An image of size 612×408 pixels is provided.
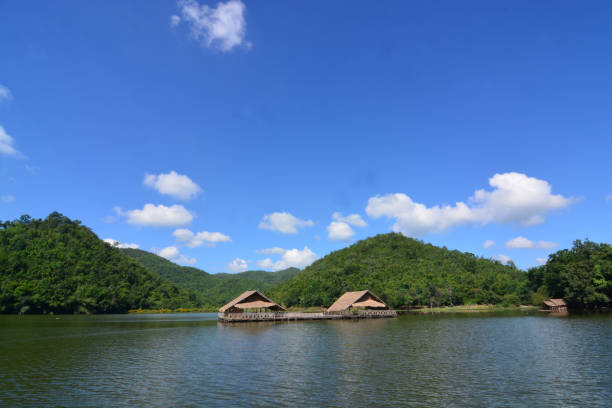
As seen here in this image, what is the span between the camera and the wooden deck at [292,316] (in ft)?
169

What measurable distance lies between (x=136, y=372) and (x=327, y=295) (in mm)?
64133

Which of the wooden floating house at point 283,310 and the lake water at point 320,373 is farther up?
the wooden floating house at point 283,310

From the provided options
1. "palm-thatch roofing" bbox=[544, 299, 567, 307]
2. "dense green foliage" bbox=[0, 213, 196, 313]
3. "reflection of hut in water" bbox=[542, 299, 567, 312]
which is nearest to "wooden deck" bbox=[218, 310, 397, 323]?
"palm-thatch roofing" bbox=[544, 299, 567, 307]

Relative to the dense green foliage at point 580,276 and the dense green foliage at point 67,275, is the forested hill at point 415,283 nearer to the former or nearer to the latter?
the dense green foliage at point 580,276

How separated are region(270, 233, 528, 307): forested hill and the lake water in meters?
49.9

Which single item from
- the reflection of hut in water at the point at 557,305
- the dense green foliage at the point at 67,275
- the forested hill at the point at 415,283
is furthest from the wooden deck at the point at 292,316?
the dense green foliage at the point at 67,275

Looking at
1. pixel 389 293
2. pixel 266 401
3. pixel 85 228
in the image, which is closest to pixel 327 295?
pixel 389 293

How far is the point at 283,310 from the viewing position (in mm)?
57438

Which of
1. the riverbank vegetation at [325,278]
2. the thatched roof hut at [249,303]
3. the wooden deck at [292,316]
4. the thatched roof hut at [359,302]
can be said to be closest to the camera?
the wooden deck at [292,316]

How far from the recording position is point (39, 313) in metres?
81.8

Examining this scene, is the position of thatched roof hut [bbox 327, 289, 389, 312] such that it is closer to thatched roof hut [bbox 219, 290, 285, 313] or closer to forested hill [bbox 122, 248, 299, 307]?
thatched roof hut [bbox 219, 290, 285, 313]

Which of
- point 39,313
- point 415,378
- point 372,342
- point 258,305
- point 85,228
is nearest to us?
point 415,378

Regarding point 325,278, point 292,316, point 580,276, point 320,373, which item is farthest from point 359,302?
point 320,373

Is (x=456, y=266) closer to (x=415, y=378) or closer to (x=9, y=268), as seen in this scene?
(x=415, y=378)
